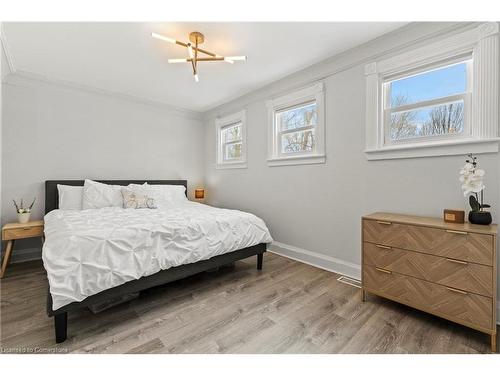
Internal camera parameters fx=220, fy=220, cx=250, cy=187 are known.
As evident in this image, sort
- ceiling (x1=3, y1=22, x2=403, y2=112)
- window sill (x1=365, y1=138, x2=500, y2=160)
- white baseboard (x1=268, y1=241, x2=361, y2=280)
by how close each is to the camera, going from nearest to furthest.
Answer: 1. window sill (x1=365, y1=138, x2=500, y2=160)
2. ceiling (x1=3, y1=22, x2=403, y2=112)
3. white baseboard (x1=268, y1=241, x2=361, y2=280)

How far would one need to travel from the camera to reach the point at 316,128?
9.51ft

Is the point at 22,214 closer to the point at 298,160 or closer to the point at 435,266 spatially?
the point at 298,160

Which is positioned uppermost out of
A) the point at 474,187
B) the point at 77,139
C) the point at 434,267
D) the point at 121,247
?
the point at 77,139

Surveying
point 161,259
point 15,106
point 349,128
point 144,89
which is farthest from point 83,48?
point 349,128

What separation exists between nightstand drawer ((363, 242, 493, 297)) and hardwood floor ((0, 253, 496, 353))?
14.8 inches

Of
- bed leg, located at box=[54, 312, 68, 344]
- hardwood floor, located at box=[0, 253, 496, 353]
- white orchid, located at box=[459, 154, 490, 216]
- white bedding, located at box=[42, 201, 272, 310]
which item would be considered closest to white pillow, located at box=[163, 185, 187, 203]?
Answer: white bedding, located at box=[42, 201, 272, 310]

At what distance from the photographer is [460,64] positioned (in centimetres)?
192

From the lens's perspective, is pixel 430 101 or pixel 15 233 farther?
pixel 15 233

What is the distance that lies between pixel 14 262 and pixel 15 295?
49.9 inches

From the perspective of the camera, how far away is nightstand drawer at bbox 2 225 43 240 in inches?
102

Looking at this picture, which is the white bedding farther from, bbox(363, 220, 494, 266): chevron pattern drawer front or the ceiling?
the ceiling

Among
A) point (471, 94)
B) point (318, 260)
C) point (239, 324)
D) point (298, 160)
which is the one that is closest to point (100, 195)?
point (239, 324)

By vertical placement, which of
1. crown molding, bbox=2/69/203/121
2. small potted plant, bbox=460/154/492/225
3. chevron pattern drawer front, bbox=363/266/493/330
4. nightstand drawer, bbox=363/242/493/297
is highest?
crown molding, bbox=2/69/203/121

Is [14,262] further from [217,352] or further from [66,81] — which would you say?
[217,352]
